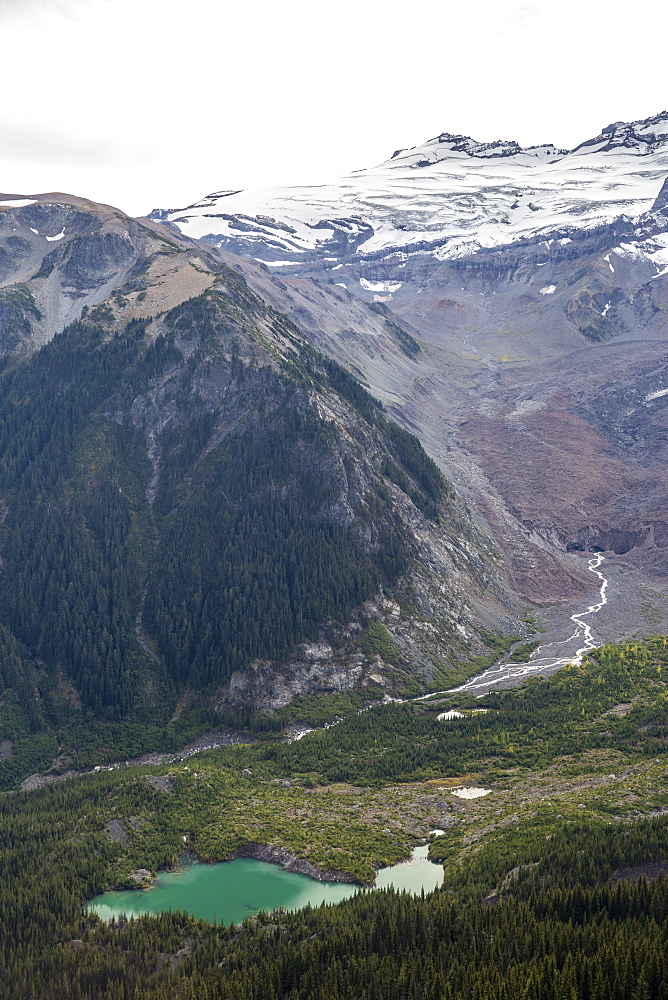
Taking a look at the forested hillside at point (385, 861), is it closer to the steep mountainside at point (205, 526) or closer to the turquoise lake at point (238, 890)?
the turquoise lake at point (238, 890)

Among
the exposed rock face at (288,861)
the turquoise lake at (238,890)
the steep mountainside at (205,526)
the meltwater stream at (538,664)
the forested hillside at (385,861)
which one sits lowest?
the turquoise lake at (238,890)

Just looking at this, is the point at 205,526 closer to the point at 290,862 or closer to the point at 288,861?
the point at 288,861

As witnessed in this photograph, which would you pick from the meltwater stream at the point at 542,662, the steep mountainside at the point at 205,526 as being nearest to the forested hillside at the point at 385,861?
the meltwater stream at the point at 542,662

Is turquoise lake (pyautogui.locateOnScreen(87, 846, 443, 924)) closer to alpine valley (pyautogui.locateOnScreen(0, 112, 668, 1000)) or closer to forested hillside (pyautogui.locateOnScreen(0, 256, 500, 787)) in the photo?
alpine valley (pyautogui.locateOnScreen(0, 112, 668, 1000))

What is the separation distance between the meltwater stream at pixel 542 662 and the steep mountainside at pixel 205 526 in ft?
22.8

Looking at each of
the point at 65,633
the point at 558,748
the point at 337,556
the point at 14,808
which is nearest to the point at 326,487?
the point at 337,556

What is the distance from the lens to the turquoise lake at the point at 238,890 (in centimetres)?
7475

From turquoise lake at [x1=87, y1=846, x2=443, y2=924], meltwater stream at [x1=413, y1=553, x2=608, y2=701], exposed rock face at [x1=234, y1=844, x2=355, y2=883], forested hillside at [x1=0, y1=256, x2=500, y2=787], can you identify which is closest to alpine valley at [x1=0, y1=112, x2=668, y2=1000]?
exposed rock face at [x1=234, y1=844, x2=355, y2=883]

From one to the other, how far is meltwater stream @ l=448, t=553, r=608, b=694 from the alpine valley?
2.23 feet

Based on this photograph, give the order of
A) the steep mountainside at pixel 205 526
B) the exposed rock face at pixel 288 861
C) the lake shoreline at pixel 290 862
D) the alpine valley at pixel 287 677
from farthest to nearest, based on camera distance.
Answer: the steep mountainside at pixel 205 526
the exposed rock face at pixel 288 861
the lake shoreline at pixel 290 862
the alpine valley at pixel 287 677

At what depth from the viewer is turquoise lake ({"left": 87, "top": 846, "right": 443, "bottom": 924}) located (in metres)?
74.8

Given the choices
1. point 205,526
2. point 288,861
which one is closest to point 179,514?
point 205,526

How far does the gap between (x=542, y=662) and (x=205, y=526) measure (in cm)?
5876

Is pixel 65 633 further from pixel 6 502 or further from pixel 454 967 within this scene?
pixel 454 967
